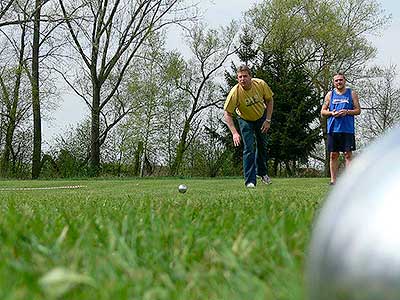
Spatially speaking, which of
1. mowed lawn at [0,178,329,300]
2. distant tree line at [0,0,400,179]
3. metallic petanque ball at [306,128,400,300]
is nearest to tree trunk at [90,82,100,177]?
distant tree line at [0,0,400,179]

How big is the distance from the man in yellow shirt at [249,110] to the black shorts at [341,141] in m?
1.11

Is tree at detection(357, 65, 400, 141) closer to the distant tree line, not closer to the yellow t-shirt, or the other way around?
the distant tree line

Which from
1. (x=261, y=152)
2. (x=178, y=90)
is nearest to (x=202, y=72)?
(x=178, y=90)

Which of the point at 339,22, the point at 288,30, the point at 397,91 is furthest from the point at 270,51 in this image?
the point at 397,91

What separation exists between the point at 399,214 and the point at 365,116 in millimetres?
37914

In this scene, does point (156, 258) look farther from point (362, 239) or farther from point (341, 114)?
point (341, 114)

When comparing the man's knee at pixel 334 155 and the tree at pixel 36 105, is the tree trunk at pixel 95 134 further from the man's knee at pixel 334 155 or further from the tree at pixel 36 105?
the man's knee at pixel 334 155

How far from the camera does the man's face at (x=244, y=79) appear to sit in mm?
10500

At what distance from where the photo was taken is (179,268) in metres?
2.18

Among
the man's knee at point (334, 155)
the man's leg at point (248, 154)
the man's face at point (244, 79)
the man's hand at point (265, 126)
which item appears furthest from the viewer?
the man's knee at point (334, 155)

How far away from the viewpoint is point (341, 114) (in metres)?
10.6

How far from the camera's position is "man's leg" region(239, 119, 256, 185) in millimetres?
10742

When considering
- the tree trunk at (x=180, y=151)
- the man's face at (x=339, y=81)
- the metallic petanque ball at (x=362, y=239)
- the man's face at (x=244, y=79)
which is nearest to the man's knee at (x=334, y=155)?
the man's face at (x=339, y=81)

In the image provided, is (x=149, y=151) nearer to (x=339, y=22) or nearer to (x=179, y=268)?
(x=339, y=22)
